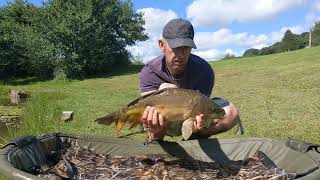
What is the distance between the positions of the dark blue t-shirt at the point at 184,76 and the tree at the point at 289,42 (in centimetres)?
4860

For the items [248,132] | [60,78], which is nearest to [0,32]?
[60,78]

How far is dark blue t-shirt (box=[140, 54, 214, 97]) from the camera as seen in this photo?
4.91 metres

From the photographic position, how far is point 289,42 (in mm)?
55531

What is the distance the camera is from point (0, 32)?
1196 inches

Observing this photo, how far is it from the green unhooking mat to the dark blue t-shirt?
21.3 inches

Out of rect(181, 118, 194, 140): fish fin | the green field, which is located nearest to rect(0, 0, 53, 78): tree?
the green field

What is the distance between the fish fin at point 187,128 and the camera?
12.6 feet

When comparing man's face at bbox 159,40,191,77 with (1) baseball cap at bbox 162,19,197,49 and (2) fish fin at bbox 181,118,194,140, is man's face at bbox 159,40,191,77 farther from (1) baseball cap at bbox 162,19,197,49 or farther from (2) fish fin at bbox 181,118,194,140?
(2) fish fin at bbox 181,118,194,140

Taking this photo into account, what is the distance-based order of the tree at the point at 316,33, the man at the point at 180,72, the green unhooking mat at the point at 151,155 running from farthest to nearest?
1. the tree at the point at 316,33
2. the man at the point at 180,72
3. the green unhooking mat at the point at 151,155

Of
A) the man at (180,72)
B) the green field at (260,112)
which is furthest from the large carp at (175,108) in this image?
the green field at (260,112)

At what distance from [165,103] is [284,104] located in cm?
743

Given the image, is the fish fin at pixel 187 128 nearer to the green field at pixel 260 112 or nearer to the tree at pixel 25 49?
the green field at pixel 260 112

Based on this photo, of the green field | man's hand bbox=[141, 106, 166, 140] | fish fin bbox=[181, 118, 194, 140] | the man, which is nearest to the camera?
fish fin bbox=[181, 118, 194, 140]

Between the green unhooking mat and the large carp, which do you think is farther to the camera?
the green unhooking mat
